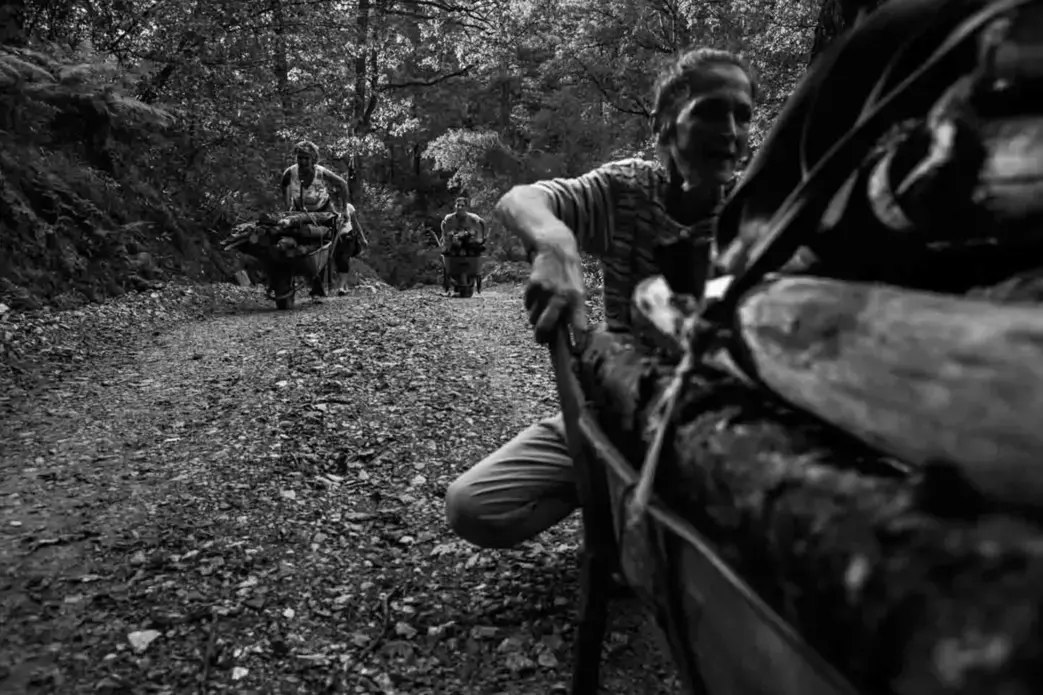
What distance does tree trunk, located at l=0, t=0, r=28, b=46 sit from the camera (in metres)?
9.80

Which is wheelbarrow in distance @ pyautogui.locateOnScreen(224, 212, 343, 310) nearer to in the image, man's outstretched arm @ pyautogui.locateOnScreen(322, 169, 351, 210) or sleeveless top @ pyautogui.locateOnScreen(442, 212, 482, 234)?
man's outstretched arm @ pyautogui.locateOnScreen(322, 169, 351, 210)

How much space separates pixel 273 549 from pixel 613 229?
2.23 m

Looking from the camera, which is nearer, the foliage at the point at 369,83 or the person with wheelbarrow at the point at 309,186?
the foliage at the point at 369,83

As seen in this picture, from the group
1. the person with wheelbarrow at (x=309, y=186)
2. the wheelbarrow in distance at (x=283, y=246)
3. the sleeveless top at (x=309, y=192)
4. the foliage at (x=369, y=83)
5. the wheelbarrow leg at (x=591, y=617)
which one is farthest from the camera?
the sleeveless top at (x=309, y=192)

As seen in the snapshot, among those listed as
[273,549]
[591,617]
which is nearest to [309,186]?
[273,549]

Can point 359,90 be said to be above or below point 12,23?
above

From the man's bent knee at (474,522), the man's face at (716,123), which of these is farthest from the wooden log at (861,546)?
the man's bent knee at (474,522)

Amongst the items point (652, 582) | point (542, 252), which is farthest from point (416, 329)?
point (652, 582)

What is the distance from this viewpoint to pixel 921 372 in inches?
38.0

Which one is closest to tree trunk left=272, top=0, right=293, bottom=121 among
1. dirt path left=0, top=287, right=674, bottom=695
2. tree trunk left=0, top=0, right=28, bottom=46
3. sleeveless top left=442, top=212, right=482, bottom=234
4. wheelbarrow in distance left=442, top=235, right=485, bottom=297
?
sleeveless top left=442, top=212, right=482, bottom=234

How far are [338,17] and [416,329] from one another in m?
13.6

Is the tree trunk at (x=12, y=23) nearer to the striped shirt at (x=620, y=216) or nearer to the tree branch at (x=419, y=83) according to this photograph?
the striped shirt at (x=620, y=216)

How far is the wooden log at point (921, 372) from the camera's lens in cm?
86

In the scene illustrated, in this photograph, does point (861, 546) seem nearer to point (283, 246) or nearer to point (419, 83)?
point (283, 246)
